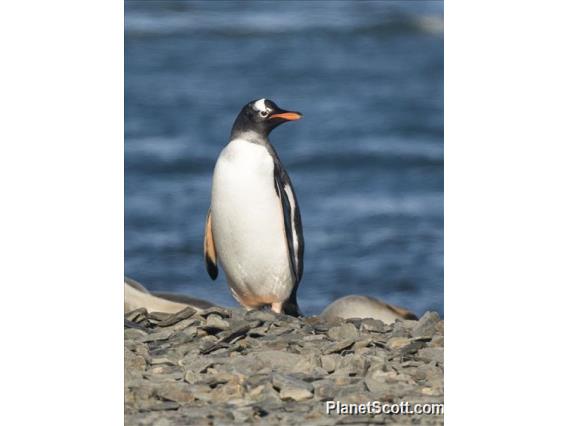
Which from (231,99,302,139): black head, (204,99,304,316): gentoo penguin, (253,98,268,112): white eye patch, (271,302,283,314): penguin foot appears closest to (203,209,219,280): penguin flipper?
(204,99,304,316): gentoo penguin

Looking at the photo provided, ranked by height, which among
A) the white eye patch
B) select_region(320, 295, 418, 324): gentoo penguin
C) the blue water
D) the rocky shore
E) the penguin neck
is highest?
the blue water

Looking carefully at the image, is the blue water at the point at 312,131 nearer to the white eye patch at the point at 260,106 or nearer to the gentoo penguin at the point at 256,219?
the gentoo penguin at the point at 256,219

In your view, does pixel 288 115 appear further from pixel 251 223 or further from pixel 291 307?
pixel 291 307

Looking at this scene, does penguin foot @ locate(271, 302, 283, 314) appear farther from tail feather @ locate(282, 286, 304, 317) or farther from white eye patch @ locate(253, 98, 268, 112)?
white eye patch @ locate(253, 98, 268, 112)

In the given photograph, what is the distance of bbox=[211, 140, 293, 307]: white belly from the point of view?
6.29 m

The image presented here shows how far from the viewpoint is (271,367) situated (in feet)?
17.4

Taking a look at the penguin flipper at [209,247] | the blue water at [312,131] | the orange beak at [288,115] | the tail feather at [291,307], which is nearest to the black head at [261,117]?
the orange beak at [288,115]

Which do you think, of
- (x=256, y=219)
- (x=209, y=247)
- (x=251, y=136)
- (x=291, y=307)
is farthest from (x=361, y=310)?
(x=251, y=136)

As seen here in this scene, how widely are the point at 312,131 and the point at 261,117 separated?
17.2ft

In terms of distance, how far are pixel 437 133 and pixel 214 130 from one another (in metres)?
1.82

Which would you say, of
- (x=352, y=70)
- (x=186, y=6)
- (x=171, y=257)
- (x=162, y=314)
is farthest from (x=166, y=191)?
(x=162, y=314)
